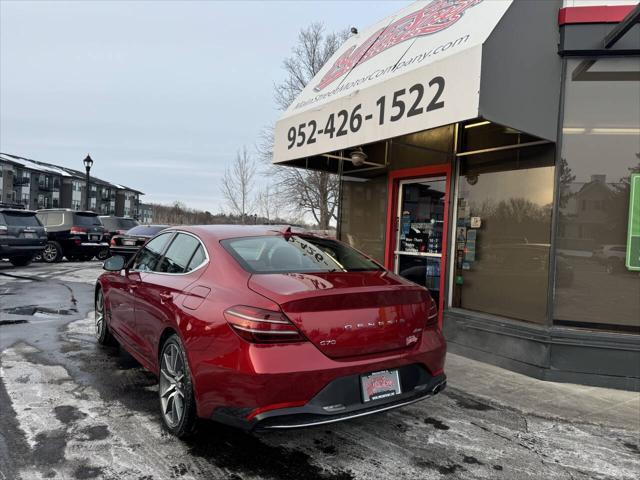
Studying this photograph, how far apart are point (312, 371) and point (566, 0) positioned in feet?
16.5

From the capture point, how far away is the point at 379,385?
281 cm

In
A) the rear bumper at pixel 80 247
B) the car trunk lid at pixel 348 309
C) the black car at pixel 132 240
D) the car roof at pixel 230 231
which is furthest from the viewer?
the rear bumper at pixel 80 247

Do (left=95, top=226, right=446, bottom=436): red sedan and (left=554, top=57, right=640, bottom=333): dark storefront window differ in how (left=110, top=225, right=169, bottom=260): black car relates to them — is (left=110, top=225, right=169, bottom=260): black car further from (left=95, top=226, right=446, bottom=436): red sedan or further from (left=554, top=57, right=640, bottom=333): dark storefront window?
(left=554, top=57, right=640, bottom=333): dark storefront window

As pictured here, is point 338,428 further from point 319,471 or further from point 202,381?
point 202,381

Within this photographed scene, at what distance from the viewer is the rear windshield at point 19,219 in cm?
1334

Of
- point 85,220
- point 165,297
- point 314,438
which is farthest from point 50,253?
point 314,438

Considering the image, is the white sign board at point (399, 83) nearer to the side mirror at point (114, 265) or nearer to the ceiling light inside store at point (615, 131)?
Answer: the ceiling light inside store at point (615, 131)

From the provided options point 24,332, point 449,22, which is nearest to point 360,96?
point 449,22

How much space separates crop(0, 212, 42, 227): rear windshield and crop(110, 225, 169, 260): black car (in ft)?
7.91

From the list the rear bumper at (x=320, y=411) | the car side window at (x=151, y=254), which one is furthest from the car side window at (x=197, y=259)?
the rear bumper at (x=320, y=411)

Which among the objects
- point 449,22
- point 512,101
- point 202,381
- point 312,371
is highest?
point 449,22

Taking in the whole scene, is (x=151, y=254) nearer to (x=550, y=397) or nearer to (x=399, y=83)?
(x=399, y=83)

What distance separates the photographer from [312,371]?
2.58 m

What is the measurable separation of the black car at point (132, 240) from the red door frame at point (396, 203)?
29.2 feet
